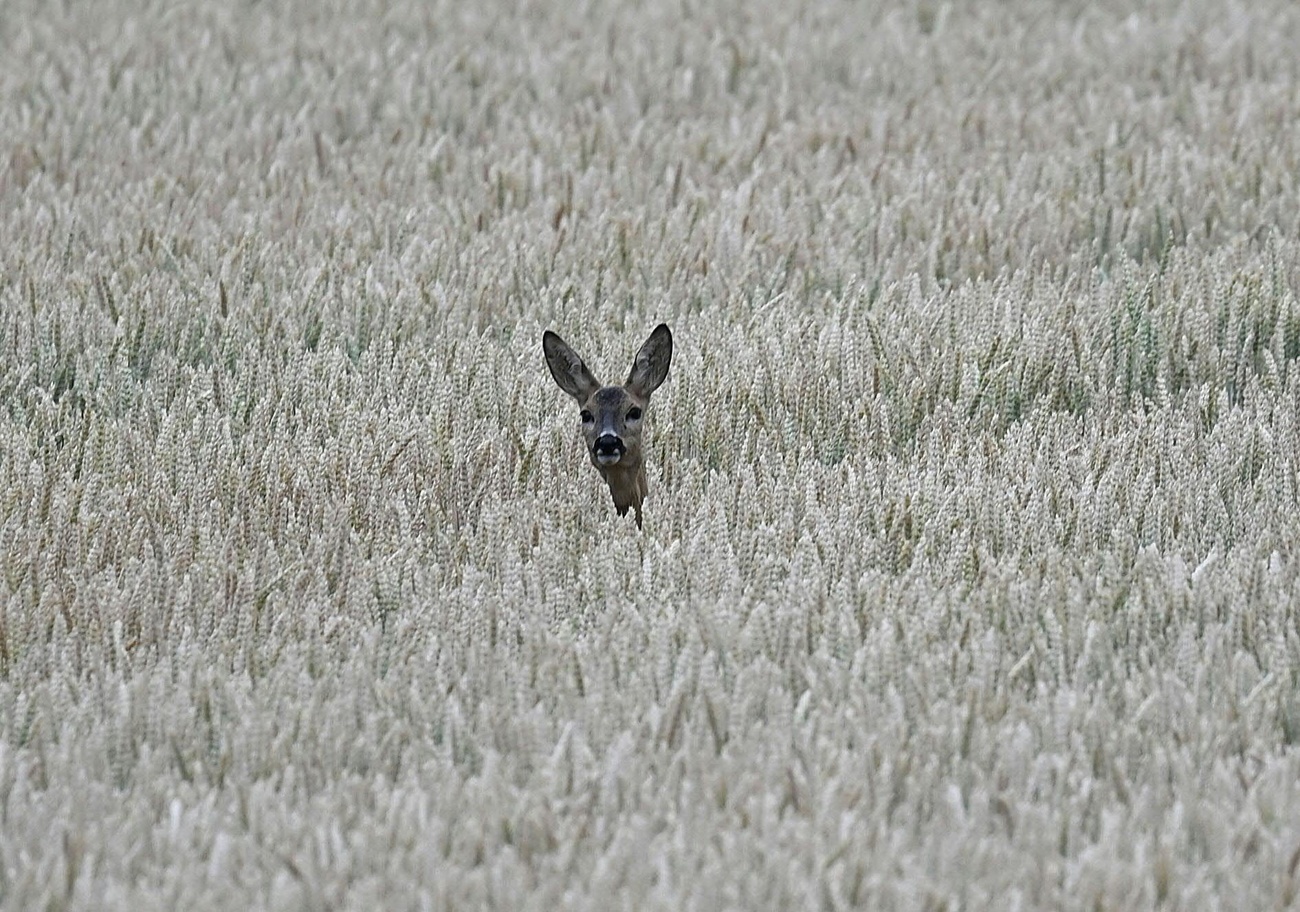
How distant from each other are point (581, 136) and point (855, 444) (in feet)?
14.2

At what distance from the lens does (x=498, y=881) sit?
Answer: 385cm

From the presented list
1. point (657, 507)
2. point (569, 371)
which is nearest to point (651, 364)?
point (569, 371)

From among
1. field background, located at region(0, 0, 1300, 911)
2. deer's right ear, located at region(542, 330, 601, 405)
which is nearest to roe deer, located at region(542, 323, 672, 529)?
deer's right ear, located at region(542, 330, 601, 405)

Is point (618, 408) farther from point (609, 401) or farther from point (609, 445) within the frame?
point (609, 445)

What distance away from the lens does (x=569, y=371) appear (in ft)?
19.0

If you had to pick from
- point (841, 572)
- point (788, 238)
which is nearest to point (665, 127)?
point (788, 238)

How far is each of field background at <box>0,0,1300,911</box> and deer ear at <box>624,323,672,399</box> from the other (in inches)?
13.4

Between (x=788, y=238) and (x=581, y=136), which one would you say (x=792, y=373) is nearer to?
(x=788, y=238)

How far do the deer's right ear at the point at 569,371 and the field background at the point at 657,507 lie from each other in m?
0.30

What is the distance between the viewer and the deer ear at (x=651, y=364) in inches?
224

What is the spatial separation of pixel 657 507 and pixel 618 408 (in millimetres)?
350

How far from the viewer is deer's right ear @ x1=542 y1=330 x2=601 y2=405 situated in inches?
225

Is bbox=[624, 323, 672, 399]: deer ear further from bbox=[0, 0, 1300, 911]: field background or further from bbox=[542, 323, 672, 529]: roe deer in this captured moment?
bbox=[0, 0, 1300, 911]: field background

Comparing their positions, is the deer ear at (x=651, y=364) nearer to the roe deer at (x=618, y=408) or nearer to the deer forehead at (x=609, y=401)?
the roe deer at (x=618, y=408)
